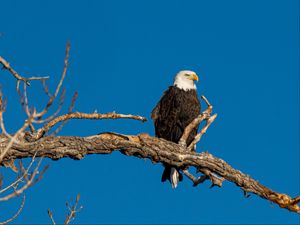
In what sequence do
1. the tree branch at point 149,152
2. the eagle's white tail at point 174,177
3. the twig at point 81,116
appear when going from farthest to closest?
the eagle's white tail at point 174,177, the twig at point 81,116, the tree branch at point 149,152

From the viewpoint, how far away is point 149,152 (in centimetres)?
629

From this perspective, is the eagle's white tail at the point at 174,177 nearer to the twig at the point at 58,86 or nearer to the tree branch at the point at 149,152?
the tree branch at the point at 149,152

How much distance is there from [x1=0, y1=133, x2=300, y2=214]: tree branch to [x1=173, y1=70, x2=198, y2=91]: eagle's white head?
248cm

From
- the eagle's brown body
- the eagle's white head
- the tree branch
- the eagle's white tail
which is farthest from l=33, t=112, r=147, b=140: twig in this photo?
the eagle's white head

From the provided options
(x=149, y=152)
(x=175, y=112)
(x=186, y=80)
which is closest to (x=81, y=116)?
(x=149, y=152)

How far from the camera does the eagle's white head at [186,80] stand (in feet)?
28.9

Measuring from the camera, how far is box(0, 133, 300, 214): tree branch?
5.94 meters

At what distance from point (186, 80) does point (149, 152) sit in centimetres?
278

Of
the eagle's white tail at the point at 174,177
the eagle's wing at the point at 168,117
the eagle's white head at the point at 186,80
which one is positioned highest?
the eagle's white head at the point at 186,80

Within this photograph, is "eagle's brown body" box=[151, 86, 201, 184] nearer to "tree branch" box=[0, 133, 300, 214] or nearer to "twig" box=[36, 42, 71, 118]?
"tree branch" box=[0, 133, 300, 214]

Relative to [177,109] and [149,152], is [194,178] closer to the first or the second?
[149,152]

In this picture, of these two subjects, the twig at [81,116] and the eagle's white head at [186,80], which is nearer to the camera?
the twig at [81,116]

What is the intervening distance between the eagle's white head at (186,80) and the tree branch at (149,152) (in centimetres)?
248

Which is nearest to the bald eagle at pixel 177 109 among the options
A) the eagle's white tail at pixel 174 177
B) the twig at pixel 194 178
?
the eagle's white tail at pixel 174 177
